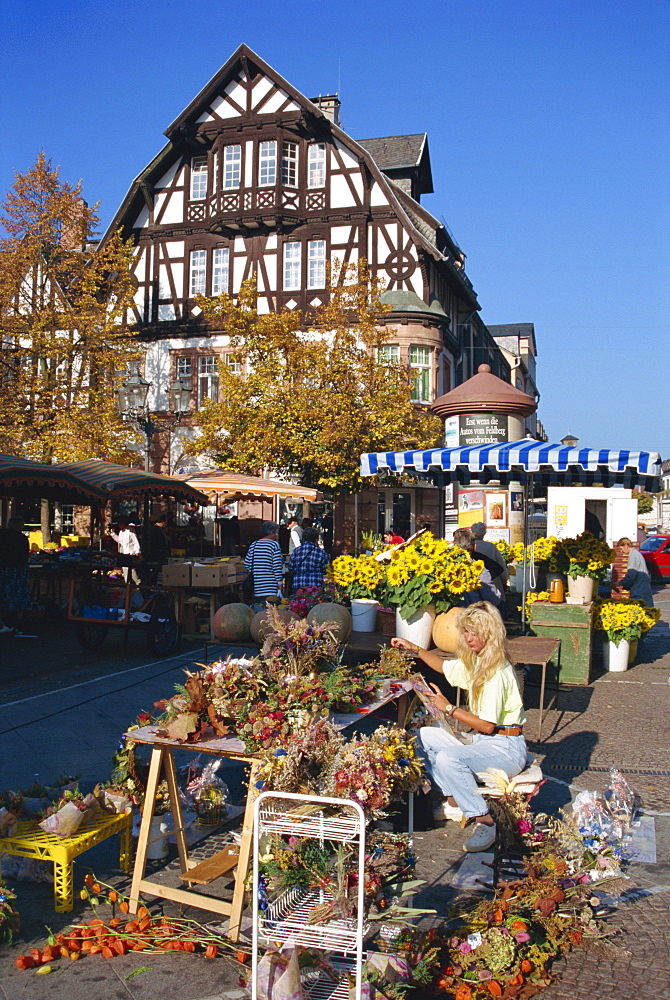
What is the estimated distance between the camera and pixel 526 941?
375 centimetres

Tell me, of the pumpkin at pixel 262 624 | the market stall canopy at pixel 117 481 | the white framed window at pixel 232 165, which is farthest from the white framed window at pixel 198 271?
the pumpkin at pixel 262 624

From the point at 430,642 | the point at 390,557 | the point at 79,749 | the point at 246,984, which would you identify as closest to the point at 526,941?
the point at 246,984

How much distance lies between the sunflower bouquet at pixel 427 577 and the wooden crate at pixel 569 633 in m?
3.82

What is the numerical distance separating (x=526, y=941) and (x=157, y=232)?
3092cm

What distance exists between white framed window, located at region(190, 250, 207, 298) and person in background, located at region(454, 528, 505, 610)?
919 inches

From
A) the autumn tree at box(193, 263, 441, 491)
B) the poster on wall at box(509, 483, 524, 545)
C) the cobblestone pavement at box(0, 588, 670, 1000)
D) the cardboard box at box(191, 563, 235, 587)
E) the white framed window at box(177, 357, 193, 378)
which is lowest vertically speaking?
the cobblestone pavement at box(0, 588, 670, 1000)

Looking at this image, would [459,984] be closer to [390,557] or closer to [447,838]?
[447,838]

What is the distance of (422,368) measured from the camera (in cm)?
2984

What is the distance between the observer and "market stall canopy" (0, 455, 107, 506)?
41.4 ft

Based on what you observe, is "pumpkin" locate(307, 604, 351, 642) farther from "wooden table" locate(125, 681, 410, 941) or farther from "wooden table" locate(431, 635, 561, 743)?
"wooden table" locate(125, 681, 410, 941)

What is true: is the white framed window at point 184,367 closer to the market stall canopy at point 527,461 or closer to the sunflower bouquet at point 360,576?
the market stall canopy at point 527,461

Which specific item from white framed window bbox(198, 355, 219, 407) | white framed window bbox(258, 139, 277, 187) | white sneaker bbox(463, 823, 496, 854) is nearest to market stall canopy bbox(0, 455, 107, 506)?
white sneaker bbox(463, 823, 496, 854)

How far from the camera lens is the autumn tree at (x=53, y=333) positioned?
2322 cm

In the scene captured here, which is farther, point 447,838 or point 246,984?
point 447,838
